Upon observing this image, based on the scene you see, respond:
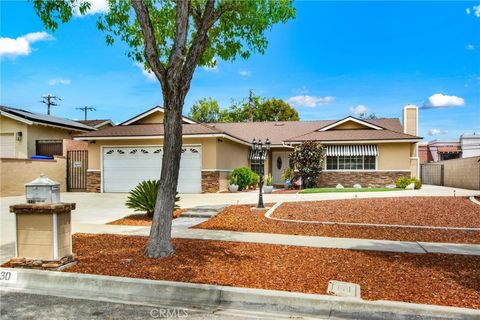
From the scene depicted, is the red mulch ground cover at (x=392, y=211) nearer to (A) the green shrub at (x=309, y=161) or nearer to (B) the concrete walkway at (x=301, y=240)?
(B) the concrete walkway at (x=301, y=240)

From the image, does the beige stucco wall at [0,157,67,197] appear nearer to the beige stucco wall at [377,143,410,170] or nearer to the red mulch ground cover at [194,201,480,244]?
the red mulch ground cover at [194,201,480,244]

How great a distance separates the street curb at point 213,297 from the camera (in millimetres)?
4320

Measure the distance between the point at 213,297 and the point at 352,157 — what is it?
20.0 metres

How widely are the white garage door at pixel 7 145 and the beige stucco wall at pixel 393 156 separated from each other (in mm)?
21865

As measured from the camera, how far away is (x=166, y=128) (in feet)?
21.5

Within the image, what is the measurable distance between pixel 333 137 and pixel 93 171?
14440 mm

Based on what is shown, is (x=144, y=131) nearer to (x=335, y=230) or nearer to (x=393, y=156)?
(x=335, y=230)

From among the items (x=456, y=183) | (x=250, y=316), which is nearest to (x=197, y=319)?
(x=250, y=316)

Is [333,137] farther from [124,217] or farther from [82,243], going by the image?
[82,243]

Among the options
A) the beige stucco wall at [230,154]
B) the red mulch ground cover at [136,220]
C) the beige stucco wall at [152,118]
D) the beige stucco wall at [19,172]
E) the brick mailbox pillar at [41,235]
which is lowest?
the red mulch ground cover at [136,220]

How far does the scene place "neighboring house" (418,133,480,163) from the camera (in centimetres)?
3888

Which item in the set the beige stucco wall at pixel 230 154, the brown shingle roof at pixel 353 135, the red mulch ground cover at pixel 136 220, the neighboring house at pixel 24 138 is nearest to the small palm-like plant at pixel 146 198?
the red mulch ground cover at pixel 136 220

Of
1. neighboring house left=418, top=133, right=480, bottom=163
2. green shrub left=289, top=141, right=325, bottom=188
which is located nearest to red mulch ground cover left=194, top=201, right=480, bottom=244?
green shrub left=289, top=141, right=325, bottom=188

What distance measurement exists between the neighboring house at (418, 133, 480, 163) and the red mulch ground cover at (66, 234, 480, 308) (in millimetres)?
37384
